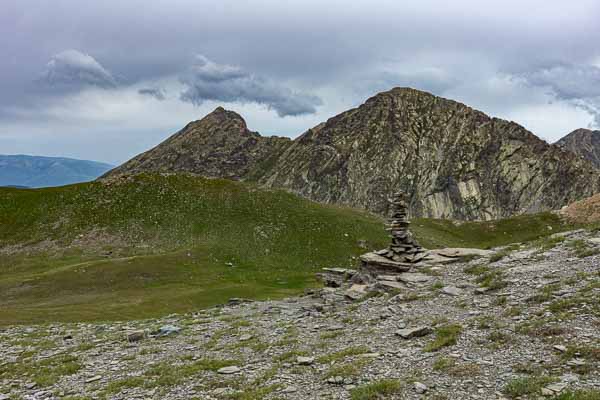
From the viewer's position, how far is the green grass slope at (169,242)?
46.6m

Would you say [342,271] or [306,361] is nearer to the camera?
[306,361]

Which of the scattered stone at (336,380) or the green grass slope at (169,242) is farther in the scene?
the green grass slope at (169,242)

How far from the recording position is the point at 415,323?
20.3 m

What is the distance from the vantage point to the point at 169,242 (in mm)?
69625

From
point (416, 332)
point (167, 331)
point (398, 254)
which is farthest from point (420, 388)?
point (398, 254)

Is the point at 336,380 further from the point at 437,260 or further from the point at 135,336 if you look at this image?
the point at 437,260

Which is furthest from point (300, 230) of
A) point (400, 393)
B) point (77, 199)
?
point (400, 393)

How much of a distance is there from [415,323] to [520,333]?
489cm

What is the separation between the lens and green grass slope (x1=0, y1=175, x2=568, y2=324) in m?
46.6

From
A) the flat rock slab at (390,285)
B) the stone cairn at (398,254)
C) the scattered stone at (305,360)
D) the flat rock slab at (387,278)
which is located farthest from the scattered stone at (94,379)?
the stone cairn at (398,254)

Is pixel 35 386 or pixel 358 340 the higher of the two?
pixel 358 340

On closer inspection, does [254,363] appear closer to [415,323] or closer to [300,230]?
[415,323]

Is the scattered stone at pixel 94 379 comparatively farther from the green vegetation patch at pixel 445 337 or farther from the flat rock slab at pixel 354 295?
the flat rock slab at pixel 354 295

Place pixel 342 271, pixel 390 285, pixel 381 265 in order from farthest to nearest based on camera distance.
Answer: pixel 342 271 < pixel 381 265 < pixel 390 285
